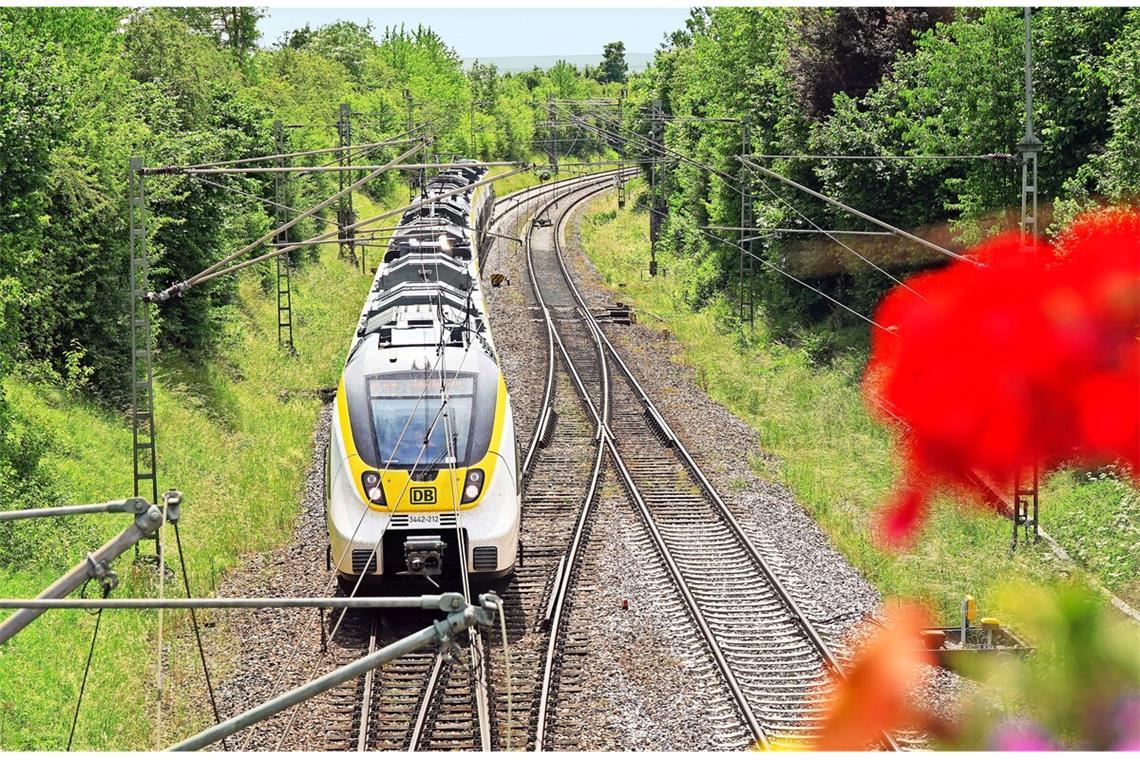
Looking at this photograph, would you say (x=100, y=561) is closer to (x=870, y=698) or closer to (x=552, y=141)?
(x=870, y=698)

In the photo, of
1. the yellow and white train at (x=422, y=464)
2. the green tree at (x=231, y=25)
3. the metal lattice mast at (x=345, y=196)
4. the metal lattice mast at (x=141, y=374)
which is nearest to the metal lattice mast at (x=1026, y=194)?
the yellow and white train at (x=422, y=464)

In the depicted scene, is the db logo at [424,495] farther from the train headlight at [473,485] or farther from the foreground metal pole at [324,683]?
the foreground metal pole at [324,683]

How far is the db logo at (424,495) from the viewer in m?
14.5

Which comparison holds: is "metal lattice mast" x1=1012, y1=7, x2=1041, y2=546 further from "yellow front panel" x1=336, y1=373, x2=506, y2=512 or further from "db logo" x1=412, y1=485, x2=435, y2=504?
"db logo" x1=412, y1=485, x2=435, y2=504

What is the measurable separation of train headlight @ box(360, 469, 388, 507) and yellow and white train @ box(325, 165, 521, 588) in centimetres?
1

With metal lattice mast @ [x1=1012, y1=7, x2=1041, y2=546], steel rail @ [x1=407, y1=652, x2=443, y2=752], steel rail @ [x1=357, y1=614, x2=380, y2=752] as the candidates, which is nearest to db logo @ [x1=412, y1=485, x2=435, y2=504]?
steel rail @ [x1=357, y1=614, x2=380, y2=752]

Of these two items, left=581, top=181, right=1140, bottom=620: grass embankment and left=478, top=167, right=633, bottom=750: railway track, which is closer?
left=478, top=167, right=633, bottom=750: railway track

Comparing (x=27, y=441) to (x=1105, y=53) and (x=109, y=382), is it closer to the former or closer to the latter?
(x=109, y=382)

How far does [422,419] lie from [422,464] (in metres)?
0.72

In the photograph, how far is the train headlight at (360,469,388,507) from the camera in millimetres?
14438

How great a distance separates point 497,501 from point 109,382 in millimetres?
13097

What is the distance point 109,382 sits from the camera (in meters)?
24.7

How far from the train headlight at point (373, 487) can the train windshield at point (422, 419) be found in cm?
18

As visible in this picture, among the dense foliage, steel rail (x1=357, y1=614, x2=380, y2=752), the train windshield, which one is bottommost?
steel rail (x1=357, y1=614, x2=380, y2=752)
